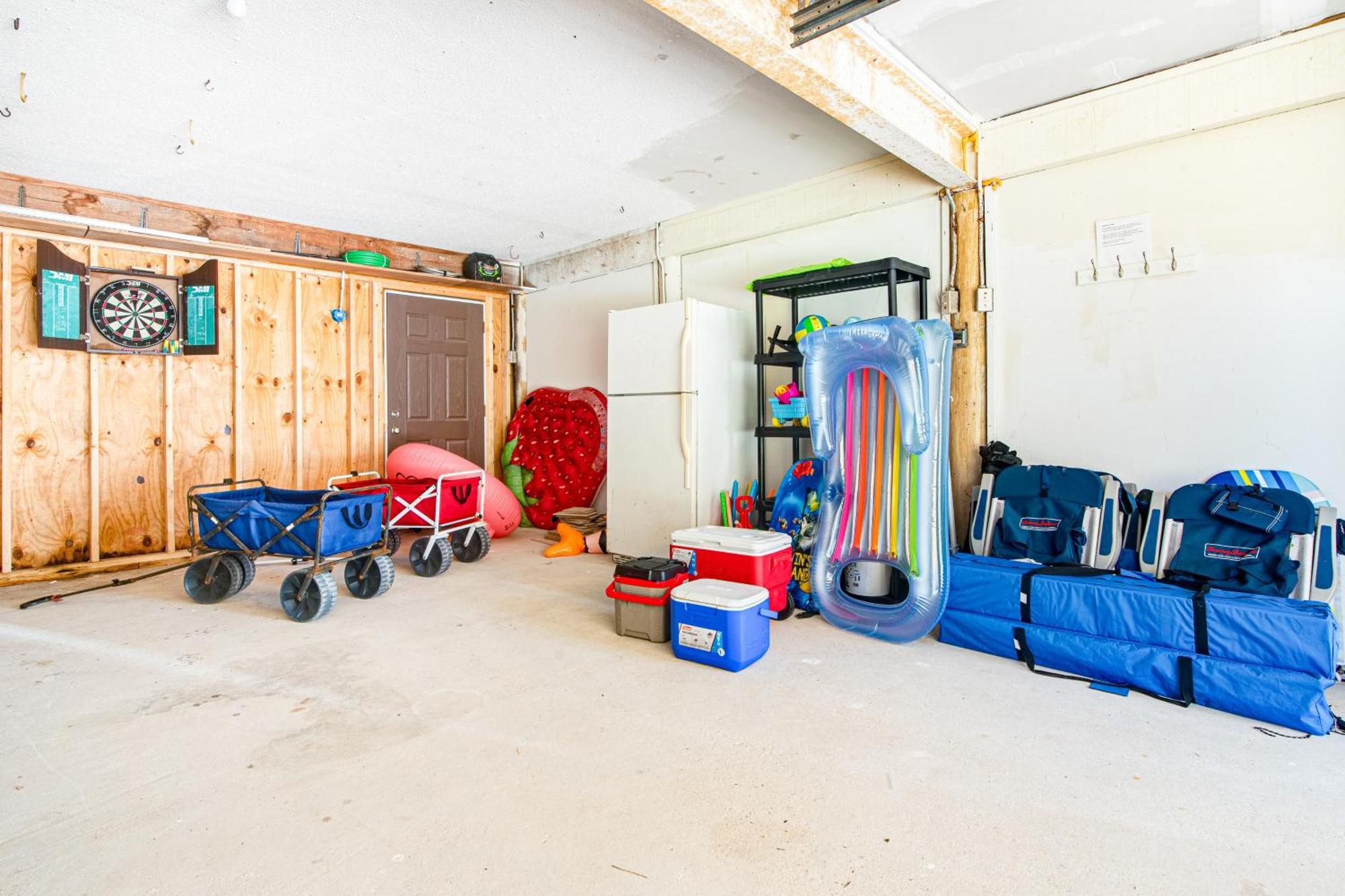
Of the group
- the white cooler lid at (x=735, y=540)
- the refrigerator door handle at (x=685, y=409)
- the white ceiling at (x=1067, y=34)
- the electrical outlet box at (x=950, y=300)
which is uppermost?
the white ceiling at (x=1067, y=34)

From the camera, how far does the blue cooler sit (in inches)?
106

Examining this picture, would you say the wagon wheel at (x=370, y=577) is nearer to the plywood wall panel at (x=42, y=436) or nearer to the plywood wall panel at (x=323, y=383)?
the plywood wall panel at (x=323, y=383)

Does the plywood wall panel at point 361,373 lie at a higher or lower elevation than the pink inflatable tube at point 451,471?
higher

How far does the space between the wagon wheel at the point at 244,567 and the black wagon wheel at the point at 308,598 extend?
0.42 metres

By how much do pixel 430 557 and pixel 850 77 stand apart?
11.4 ft

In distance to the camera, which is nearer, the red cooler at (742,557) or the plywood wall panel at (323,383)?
the red cooler at (742,557)

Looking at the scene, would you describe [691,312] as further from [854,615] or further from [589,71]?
[854,615]

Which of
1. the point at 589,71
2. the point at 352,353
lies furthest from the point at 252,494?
the point at 589,71

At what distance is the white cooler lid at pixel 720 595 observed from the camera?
2.69 metres

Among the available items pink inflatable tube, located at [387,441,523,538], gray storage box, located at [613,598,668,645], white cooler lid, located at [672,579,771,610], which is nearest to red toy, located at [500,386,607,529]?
pink inflatable tube, located at [387,441,523,538]

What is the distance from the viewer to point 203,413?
16.3 feet

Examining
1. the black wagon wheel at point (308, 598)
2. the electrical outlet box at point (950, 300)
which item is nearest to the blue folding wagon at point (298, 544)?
the black wagon wheel at point (308, 598)

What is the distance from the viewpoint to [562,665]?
2.78m

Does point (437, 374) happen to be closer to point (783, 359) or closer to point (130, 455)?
point (130, 455)
